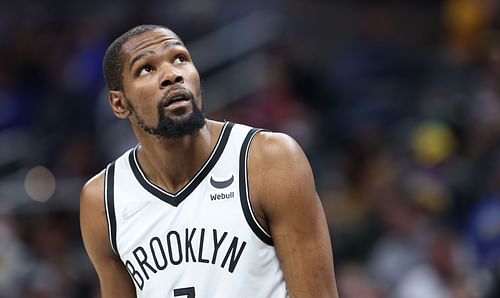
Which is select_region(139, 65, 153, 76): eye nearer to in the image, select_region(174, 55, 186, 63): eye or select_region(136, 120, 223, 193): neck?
select_region(174, 55, 186, 63): eye

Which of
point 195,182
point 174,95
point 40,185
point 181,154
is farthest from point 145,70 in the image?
point 40,185

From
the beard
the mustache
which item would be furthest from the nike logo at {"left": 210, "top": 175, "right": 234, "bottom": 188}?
the mustache

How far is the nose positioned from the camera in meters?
4.30

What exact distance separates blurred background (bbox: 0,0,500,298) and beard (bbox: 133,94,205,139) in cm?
362

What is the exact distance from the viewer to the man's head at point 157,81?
14.2 ft

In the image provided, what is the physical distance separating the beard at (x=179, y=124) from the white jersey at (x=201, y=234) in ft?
0.69

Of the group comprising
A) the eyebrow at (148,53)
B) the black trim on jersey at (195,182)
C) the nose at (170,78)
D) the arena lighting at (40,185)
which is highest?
the eyebrow at (148,53)

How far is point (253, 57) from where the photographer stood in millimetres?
11797

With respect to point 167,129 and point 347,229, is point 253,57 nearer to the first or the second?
point 347,229

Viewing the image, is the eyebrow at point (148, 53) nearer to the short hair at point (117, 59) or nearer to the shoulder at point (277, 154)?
the short hair at point (117, 59)

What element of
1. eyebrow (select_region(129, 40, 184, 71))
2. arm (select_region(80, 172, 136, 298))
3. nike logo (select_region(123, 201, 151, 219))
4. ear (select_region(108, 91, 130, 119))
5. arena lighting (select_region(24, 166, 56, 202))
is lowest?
arena lighting (select_region(24, 166, 56, 202))

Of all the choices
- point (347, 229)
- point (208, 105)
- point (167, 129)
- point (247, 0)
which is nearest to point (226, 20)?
point (247, 0)

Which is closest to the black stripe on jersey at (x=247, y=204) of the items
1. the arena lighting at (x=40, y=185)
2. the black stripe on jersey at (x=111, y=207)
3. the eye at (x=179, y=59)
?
the eye at (x=179, y=59)

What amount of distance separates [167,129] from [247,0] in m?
8.65
